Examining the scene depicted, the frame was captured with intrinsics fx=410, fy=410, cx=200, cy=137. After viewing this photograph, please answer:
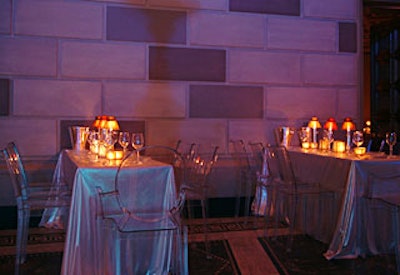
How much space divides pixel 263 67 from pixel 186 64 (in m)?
1.06

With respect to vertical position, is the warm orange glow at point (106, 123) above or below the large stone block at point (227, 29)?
below

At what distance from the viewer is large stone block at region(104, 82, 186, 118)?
498cm

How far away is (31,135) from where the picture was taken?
475 cm

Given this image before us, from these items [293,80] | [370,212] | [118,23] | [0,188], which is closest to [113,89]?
[118,23]

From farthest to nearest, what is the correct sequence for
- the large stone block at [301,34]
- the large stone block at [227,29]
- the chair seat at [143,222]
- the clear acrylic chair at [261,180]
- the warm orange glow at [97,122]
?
the large stone block at [301,34]
the large stone block at [227,29]
the warm orange glow at [97,122]
the clear acrylic chair at [261,180]
the chair seat at [143,222]

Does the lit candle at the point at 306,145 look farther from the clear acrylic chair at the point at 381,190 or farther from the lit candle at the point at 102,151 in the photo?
the lit candle at the point at 102,151

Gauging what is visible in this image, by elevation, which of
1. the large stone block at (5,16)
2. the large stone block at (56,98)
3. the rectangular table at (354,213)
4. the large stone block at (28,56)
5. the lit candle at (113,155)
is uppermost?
the large stone block at (5,16)

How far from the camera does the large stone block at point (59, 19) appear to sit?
15.3 ft

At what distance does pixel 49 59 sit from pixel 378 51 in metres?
5.28

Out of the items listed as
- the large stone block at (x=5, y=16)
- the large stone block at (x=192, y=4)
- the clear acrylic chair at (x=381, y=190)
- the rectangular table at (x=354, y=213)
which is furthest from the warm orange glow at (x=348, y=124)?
the large stone block at (x=5, y=16)

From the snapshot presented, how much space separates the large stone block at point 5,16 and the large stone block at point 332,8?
147 inches

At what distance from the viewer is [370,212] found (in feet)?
10.4

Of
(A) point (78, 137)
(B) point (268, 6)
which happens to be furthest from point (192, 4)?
(A) point (78, 137)

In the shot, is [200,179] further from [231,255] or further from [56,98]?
[56,98]
